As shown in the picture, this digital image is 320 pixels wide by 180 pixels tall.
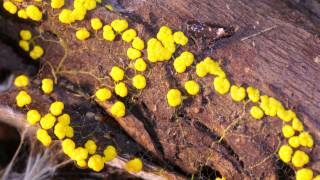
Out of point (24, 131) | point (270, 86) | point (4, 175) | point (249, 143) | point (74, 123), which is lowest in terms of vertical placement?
point (4, 175)

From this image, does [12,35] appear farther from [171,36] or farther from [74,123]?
[171,36]

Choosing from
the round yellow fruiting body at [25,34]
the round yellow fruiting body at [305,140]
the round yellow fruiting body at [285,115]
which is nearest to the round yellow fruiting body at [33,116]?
the round yellow fruiting body at [25,34]

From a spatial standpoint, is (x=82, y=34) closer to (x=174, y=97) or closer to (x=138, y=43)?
(x=138, y=43)

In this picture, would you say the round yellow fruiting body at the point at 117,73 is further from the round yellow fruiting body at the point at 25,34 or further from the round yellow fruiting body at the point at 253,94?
the round yellow fruiting body at the point at 253,94

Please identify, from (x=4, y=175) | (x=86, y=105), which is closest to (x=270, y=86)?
(x=86, y=105)

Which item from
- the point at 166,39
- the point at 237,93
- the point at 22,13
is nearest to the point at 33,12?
the point at 22,13

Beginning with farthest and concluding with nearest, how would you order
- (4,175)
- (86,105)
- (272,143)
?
1. (4,175)
2. (86,105)
3. (272,143)

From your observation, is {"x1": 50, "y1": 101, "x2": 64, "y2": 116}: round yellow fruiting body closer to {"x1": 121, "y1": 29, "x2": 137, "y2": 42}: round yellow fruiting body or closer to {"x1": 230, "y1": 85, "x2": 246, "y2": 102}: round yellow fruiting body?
{"x1": 121, "y1": 29, "x2": 137, "y2": 42}: round yellow fruiting body
